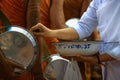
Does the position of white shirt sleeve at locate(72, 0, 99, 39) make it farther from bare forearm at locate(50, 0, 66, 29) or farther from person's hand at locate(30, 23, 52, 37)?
bare forearm at locate(50, 0, 66, 29)

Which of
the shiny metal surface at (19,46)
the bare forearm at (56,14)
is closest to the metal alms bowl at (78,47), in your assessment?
the shiny metal surface at (19,46)

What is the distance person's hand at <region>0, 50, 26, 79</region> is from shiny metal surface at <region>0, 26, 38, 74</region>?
0.04 feet

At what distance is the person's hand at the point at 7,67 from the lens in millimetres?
1069

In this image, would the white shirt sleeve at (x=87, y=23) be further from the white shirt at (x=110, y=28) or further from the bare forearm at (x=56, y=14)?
the bare forearm at (x=56, y=14)

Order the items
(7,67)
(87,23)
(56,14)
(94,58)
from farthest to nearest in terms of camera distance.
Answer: (56,14) < (87,23) < (94,58) < (7,67)

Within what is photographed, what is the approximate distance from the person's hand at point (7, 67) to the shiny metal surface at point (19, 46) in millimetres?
12

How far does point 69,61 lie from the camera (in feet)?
4.10

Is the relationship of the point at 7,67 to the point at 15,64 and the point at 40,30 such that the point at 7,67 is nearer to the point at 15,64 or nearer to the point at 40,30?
the point at 15,64

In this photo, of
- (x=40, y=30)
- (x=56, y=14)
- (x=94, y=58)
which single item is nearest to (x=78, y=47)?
(x=94, y=58)

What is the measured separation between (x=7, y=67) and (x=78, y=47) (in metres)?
0.26

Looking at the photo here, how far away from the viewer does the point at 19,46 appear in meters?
1.09

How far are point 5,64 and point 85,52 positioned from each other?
0.95ft

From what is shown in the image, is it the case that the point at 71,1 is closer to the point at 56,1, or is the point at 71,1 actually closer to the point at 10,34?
the point at 56,1

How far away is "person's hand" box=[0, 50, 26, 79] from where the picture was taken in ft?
3.51
